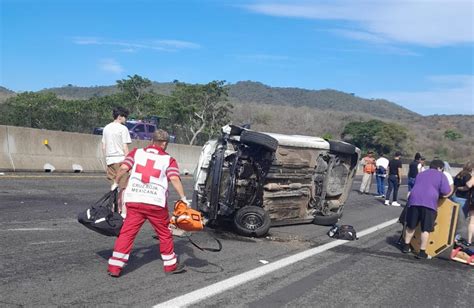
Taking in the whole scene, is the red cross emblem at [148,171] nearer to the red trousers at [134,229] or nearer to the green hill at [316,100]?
the red trousers at [134,229]

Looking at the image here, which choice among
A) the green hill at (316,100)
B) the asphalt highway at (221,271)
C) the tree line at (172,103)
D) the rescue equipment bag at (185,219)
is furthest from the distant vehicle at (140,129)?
the green hill at (316,100)

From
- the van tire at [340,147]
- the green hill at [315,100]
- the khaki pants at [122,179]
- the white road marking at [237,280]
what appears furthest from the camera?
the green hill at [315,100]

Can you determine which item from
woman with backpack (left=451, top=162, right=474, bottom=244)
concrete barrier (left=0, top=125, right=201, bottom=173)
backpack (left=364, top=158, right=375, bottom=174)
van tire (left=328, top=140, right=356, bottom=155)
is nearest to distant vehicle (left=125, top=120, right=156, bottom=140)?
concrete barrier (left=0, top=125, right=201, bottom=173)

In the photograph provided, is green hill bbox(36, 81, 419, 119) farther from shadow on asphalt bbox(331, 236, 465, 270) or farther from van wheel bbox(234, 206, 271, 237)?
shadow on asphalt bbox(331, 236, 465, 270)

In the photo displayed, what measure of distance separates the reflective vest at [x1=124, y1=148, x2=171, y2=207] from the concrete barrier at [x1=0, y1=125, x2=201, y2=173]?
10545mm

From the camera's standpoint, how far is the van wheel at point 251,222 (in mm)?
8914

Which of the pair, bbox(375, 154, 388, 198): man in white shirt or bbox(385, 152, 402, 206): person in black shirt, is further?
bbox(375, 154, 388, 198): man in white shirt

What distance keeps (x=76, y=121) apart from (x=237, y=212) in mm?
15112

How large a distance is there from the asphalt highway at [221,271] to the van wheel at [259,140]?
152cm

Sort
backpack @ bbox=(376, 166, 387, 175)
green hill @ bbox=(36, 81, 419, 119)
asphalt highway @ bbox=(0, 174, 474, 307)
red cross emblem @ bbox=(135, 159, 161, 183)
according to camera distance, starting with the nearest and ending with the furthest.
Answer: asphalt highway @ bbox=(0, 174, 474, 307)
red cross emblem @ bbox=(135, 159, 161, 183)
backpack @ bbox=(376, 166, 387, 175)
green hill @ bbox=(36, 81, 419, 119)

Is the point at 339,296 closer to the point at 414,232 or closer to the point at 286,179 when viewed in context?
the point at 414,232

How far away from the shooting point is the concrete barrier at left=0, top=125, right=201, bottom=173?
50.3ft

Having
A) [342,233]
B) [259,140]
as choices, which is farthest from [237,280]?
[342,233]

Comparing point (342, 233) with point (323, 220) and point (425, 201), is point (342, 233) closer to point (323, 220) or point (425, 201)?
point (323, 220)
